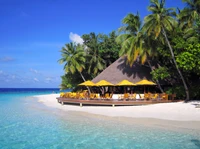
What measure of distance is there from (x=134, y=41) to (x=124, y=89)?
5.87 m

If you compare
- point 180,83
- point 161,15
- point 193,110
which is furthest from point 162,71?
point 193,110

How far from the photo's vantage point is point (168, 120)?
1517 cm

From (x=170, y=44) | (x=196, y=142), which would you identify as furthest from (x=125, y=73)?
(x=196, y=142)

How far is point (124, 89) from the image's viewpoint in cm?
2741

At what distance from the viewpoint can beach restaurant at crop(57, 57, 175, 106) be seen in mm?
22094

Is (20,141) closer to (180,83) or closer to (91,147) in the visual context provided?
(91,147)

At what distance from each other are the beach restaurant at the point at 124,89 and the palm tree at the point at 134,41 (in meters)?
1.81

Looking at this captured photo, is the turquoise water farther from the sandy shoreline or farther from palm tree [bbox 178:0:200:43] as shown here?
palm tree [bbox 178:0:200:43]

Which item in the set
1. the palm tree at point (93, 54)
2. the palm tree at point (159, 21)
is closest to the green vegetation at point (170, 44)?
the palm tree at point (159, 21)

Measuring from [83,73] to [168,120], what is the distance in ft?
87.1

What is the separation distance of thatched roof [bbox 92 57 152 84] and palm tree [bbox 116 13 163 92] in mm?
1648

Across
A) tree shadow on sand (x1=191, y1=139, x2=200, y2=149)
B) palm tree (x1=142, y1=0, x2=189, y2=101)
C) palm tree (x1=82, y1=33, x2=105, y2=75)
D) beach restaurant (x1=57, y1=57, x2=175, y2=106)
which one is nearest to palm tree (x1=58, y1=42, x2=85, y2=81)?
palm tree (x1=82, y1=33, x2=105, y2=75)

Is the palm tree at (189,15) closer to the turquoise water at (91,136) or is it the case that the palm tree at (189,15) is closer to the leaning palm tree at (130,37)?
the leaning palm tree at (130,37)

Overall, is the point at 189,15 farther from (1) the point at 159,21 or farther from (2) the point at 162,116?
(2) the point at 162,116
